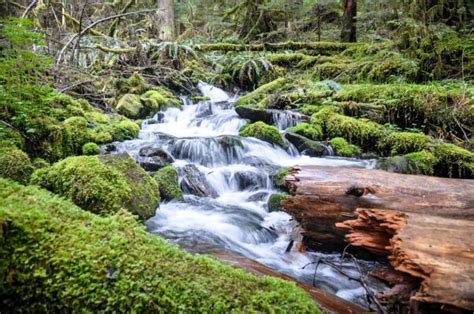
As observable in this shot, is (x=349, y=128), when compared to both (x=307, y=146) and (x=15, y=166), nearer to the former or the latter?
(x=307, y=146)

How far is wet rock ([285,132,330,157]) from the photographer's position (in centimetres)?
801

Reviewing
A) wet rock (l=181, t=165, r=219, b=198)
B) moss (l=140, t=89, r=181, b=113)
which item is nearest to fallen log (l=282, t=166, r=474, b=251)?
wet rock (l=181, t=165, r=219, b=198)

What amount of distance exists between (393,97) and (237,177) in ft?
15.7

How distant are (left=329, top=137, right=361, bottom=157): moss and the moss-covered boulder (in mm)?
4752

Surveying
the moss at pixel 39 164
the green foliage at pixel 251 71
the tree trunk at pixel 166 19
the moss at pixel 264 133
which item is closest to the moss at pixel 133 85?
the green foliage at pixel 251 71

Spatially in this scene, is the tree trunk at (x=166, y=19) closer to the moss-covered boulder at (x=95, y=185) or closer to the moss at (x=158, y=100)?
the moss at (x=158, y=100)

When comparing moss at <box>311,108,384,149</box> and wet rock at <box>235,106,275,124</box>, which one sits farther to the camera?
wet rock at <box>235,106,275,124</box>

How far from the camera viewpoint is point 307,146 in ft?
26.8

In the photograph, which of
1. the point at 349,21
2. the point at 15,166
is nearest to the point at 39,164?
the point at 15,166

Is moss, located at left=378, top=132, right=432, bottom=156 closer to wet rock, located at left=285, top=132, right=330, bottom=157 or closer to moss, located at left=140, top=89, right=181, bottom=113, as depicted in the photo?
wet rock, located at left=285, top=132, right=330, bottom=157

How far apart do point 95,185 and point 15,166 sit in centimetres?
99

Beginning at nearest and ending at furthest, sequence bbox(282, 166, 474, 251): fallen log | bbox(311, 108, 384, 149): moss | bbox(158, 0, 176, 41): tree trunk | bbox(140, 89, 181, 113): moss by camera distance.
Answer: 1. bbox(282, 166, 474, 251): fallen log
2. bbox(311, 108, 384, 149): moss
3. bbox(140, 89, 181, 113): moss
4. bbox(158, 0, 176, 41): tree trunk

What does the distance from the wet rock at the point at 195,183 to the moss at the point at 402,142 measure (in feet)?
12.8

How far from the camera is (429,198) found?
3.76 m
